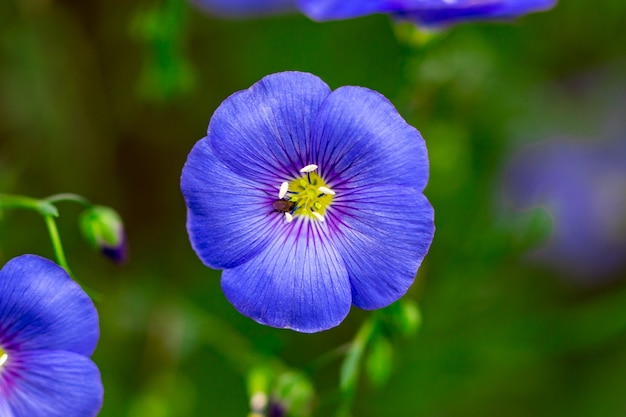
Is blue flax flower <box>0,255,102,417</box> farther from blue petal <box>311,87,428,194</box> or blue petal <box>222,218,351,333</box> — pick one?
blue petal <box>311,87,428,194</box>

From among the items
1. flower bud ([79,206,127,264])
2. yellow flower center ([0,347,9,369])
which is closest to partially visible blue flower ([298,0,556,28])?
A: flower bud ([79,206,127,264])

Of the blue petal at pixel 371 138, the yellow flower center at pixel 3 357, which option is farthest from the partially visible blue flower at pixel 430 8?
the yellow flower center at pixel 3 357

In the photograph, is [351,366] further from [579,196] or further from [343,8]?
[579,196]

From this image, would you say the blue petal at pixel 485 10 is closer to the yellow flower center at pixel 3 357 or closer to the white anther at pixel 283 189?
the white anther at pixel 283 189

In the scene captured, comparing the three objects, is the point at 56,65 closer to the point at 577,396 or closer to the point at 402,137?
the point at 402,137

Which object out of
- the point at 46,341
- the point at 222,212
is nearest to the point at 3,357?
the point at 46,341

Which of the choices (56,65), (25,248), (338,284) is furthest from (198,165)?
(56,65)
